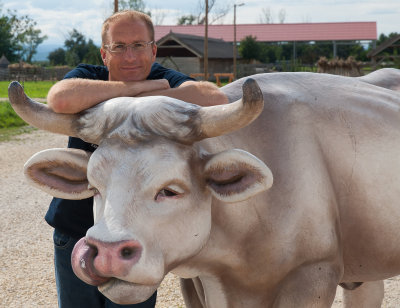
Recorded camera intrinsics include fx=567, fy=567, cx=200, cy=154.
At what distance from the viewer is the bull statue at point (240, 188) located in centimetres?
214

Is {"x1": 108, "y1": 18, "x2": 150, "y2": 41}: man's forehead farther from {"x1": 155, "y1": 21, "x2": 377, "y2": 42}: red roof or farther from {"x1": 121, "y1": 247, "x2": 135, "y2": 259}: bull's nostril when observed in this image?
{"x1": 155, "y1": 21, "x2": 377, "y2": 42}: red roof

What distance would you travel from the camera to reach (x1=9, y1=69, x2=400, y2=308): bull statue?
214cm

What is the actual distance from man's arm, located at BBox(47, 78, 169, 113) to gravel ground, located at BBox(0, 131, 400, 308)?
2820mm

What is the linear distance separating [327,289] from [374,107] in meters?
1.00

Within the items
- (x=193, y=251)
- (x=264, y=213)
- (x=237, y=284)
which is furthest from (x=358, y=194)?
(x=193, y=251)

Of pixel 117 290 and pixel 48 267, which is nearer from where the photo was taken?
pixel 117 290

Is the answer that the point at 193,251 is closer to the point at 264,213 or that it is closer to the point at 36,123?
the point at 264,213

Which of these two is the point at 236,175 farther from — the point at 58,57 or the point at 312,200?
the point at 58,57

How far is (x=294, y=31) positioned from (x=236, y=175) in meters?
52.5

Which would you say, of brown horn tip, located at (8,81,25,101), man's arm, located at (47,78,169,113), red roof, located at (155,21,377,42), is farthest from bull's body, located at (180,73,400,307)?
red roof, located at (155,21,377,42)

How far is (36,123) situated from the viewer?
2465 mm

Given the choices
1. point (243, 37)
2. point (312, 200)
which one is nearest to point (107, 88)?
point (312, 200)

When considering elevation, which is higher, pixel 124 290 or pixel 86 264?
pixel 86 264

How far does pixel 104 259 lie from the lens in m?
1.99
